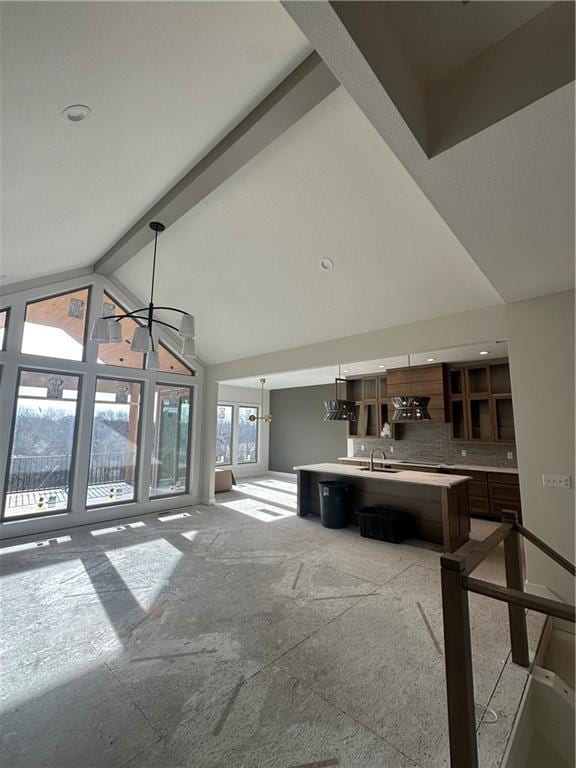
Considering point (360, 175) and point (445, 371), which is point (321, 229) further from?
point (445, 371)

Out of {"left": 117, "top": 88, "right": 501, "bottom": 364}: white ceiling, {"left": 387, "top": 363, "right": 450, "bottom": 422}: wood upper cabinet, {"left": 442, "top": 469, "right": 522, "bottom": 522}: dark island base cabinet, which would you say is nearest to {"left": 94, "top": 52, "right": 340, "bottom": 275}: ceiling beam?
{"left": 117, "top": 88, "right": 501, "bottom": 364}: white ceiling

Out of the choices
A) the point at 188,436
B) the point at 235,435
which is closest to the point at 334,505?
the point at 188,436

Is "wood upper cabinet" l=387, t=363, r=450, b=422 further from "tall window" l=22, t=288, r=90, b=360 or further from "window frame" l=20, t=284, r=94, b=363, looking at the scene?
"tall window" l=22, t=288, r=90, b=360

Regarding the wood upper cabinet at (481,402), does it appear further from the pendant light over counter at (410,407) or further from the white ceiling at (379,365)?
the pendant light over counter at (410,407)

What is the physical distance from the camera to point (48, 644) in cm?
243

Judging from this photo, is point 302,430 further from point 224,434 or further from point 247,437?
point 224,434

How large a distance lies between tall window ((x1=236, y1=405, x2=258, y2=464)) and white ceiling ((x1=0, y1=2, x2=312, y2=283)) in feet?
25.2

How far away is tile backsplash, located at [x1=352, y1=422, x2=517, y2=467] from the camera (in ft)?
20.2

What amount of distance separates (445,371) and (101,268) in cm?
636

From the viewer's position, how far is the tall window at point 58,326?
4.97 metres

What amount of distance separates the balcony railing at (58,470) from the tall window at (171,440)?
51cm

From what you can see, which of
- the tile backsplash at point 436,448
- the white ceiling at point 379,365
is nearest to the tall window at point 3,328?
the white ceiling at point 379,365

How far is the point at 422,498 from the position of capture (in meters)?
4.75

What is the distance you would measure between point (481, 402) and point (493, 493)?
1682mm
